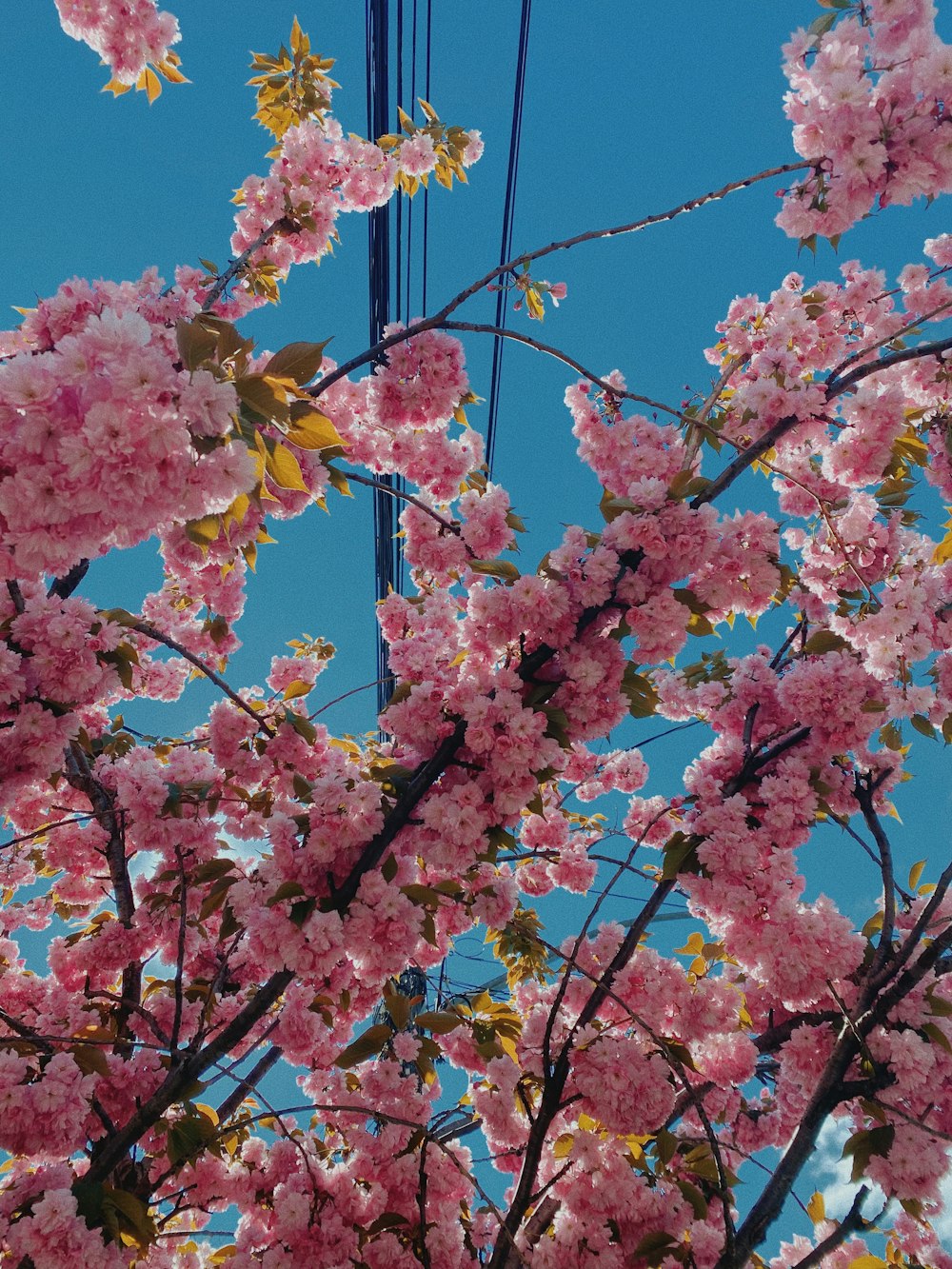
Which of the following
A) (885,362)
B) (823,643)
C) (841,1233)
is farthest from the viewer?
(823,643)

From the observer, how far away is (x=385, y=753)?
354 cm

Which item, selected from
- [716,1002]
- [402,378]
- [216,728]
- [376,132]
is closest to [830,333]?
[402,378]

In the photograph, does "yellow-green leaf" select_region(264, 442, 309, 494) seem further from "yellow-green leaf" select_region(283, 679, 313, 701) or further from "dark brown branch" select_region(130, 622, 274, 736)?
"yellow-green leaf" select_region(283, 679, 313, 701)

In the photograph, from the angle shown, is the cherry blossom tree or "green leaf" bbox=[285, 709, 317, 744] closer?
the cherry blossom tree

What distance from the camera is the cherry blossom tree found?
2.11 meters

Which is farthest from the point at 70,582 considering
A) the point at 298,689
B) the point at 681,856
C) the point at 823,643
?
the point at 823,643

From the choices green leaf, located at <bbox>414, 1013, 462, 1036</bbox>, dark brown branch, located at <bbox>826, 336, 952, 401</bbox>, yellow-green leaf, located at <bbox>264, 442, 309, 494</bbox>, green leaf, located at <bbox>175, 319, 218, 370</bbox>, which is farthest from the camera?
green leaf, located at <bbox>414, 1013, 462, 1036</bbox>

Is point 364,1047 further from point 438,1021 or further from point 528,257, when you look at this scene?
point 528,257

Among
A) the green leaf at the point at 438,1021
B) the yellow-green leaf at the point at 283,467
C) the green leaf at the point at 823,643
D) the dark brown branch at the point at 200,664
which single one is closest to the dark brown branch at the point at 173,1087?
the green leaf at the point at 438,1021

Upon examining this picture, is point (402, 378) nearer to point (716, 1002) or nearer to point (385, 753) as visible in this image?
point (385, 753)

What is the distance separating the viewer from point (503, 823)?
2.33m

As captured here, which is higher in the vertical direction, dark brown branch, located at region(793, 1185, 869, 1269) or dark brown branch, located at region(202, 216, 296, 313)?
dark brown branch, located at region(202, 216, 296, 313)

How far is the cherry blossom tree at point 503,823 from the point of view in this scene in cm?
211

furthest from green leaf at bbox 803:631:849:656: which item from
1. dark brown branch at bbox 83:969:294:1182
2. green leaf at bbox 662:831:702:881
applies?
dark brown branch at bbox 83:969:294:1182
